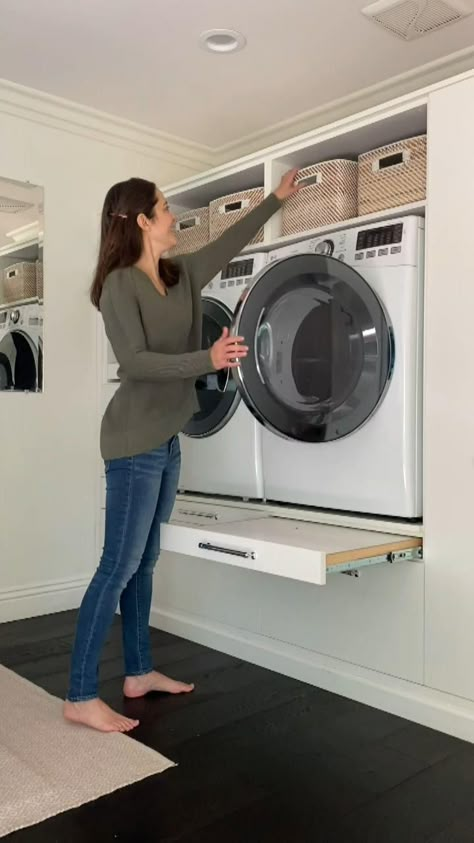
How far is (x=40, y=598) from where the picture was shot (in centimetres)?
303

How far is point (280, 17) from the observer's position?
2357 millimetres

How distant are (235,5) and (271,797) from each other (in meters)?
2.15

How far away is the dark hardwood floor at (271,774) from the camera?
58.0 inches

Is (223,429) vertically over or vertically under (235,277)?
under

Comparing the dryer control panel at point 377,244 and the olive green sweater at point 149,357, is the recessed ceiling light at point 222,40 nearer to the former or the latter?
the dryer control panel at point 377,244

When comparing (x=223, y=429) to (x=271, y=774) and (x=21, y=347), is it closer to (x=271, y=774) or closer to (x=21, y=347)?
(x=21, y=347)

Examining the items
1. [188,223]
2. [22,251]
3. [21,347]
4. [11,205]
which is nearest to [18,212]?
[11,205]

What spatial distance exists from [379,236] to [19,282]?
1.50m

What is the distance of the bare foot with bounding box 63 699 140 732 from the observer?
1.89 metres

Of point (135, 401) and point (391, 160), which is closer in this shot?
point (135, 401)

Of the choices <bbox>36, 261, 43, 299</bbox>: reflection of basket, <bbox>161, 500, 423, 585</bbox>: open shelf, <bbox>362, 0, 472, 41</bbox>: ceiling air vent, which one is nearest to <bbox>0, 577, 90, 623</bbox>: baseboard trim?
<bbox>161, 500, 423, 585</bbox>: open shelf

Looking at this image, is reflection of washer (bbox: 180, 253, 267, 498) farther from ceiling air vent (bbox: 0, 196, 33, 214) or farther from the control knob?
ceiling air vent (bbox: 0, 196, 33, 214)

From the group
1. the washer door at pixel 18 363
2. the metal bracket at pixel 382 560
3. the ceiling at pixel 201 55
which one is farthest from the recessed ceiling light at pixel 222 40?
the metal bracket at pixel 382 560

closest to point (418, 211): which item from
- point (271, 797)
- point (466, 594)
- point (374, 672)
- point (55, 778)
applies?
point (466, 594)
